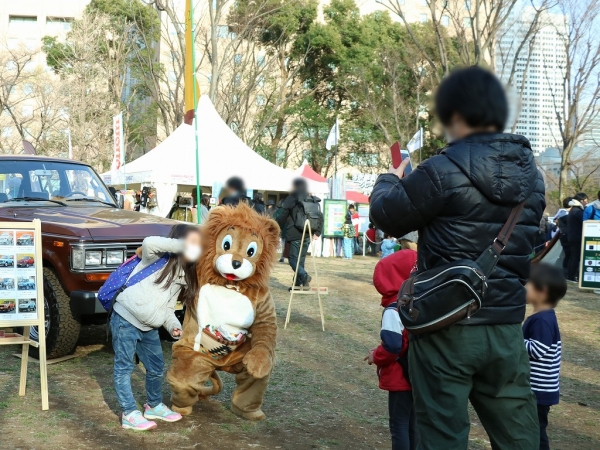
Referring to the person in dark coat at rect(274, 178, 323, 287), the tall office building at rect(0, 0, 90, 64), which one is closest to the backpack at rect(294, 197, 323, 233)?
the person in dark coat at rect(274, 178, 323, 287)

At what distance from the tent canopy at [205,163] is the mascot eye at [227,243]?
12.6m

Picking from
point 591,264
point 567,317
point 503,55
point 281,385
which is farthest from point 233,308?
point 503,55

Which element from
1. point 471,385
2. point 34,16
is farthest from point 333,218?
point 34,16

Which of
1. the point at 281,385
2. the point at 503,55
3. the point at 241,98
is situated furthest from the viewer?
the point at 241,98

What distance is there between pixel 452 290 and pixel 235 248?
8.37ft

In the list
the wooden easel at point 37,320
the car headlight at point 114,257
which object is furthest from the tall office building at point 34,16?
the wooden easel at point 37,320

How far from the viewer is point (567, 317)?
434 inches

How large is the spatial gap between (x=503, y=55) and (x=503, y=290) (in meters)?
23.4

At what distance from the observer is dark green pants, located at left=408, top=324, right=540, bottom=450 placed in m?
2.73

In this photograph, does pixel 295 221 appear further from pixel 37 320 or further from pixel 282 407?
pixel 37 320

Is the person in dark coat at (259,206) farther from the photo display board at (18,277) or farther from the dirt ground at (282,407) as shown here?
the photo display board at (18,277)

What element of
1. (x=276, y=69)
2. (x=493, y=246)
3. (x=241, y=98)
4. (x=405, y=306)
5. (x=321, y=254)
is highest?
(x=276, y=69)

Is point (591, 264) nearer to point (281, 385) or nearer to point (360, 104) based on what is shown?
point (281, 385)

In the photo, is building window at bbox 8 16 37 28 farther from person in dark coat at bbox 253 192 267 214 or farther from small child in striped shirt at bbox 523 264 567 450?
small child in striped shirt at bbox 523 264 567 450
